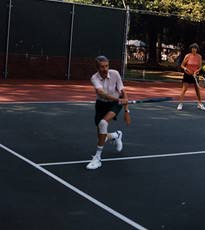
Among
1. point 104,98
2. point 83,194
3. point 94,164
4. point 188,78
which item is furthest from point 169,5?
point 83,194

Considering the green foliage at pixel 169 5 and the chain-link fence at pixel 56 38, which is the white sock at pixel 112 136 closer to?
the chain-link fence at pixel 56 38

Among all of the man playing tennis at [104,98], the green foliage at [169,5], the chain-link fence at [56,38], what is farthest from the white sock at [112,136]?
the green foliage at [169,5]

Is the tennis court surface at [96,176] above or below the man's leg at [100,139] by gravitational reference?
below

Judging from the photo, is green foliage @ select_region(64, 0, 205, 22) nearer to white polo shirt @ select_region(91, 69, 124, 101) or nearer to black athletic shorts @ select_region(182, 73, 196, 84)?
black athletic shorts @ select_region(182, 73, 196, 84)

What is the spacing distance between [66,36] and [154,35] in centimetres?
430

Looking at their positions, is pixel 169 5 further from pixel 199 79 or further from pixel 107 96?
pixel 107 96

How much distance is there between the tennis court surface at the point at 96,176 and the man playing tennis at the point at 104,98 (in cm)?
33

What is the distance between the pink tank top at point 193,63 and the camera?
14492mm

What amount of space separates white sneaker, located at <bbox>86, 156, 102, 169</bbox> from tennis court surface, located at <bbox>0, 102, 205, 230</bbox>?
101 mm

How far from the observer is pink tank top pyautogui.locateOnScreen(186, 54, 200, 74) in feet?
47.5

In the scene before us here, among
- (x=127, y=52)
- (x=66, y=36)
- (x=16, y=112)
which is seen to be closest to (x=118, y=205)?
(x=16, y=112)

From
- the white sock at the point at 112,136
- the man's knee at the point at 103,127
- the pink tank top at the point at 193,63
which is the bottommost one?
the white sock at the point at 112,136

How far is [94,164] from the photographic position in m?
7.50

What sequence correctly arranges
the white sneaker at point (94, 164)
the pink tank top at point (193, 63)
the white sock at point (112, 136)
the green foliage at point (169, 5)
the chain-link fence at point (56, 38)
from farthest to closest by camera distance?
the green foliage at point (169, 5)
the chain-link fence at point (56, 38)
the pink tank top at point (193, 63)
the white sock at point (112, 136)
the white sneaker at point (94, 164)
